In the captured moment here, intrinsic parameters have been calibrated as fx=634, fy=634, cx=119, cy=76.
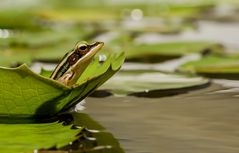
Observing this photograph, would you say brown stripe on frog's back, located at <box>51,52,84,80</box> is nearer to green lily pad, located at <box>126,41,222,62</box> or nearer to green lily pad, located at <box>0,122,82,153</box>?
green lily pad, located at <box>0,122,82,153</box>

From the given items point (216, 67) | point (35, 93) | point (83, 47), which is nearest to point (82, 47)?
point (83, 47)

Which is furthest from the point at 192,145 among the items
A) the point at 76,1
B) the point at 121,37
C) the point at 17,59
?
the point at 76,1

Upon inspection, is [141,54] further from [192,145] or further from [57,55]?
[192,145]

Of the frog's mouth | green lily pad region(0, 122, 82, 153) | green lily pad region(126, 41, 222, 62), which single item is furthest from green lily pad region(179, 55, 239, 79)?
green lily pad region(0, 122, 82, 153)

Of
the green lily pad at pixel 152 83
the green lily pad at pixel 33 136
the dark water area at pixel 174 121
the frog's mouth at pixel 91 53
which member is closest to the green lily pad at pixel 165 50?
the green lily pad at pixel 152 83

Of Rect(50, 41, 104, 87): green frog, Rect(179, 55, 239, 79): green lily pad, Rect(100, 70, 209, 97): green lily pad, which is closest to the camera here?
Rect(50, 41, 104, 87): green frog
